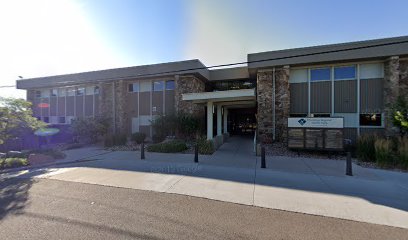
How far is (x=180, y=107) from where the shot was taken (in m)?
17.7

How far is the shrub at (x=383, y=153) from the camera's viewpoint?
8648 mm

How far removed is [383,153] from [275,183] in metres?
6.44

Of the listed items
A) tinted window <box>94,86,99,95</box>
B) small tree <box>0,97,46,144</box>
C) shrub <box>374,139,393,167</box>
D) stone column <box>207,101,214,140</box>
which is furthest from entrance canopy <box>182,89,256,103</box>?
tinted window <box>94,86,99,95</box>

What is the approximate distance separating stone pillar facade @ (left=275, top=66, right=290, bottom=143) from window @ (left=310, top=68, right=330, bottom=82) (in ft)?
Answer: 6.00

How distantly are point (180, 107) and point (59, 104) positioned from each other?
50.9 feet

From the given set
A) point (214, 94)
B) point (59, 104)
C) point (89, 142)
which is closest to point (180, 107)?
point (214, 94)

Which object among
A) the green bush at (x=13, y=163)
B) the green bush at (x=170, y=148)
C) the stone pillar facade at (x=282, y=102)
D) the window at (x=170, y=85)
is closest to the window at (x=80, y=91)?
the window at (x=170, y=85)

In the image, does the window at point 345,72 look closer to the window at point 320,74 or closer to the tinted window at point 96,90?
the window at point 320,74

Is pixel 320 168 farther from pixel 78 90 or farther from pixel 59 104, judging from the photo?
pixel 59 104

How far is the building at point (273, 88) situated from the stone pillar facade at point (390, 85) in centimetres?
5

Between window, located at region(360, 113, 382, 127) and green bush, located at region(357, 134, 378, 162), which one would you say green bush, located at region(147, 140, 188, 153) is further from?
window, located at region(360, 113, 382, 127)

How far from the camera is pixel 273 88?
14.9 m

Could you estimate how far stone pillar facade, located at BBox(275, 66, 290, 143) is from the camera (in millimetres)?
14551

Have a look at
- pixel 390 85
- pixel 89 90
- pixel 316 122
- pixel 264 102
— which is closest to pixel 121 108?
pixel 89 90
